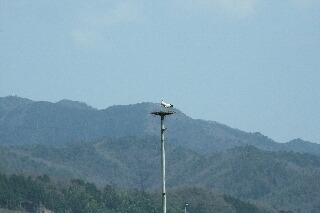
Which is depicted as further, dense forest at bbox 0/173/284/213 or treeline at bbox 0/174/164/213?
dense forest at bbox 0/173/284/213

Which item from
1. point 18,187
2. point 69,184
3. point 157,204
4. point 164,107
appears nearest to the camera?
point 164,107

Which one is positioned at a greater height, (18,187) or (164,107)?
(164,107)

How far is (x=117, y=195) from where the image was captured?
160 meters

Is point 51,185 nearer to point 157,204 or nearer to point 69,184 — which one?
point 69,184

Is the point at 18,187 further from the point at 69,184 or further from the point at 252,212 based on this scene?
the point at 252,212

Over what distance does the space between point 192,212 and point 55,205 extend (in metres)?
41.6

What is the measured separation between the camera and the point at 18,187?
145750mm

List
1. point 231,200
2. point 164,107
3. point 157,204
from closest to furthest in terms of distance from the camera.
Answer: point 164,107, point 157,204, point 231,200

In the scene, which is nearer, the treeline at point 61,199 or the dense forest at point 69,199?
the treeline at point 61,199

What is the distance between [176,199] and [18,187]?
62.1 meters

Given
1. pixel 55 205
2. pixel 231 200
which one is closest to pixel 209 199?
pixel 231 200

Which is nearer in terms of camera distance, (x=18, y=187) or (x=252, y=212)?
(x=18, y=187)

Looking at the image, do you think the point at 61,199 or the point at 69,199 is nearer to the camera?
the point at 61,199

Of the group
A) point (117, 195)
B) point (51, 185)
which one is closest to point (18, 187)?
point (51, 185)
